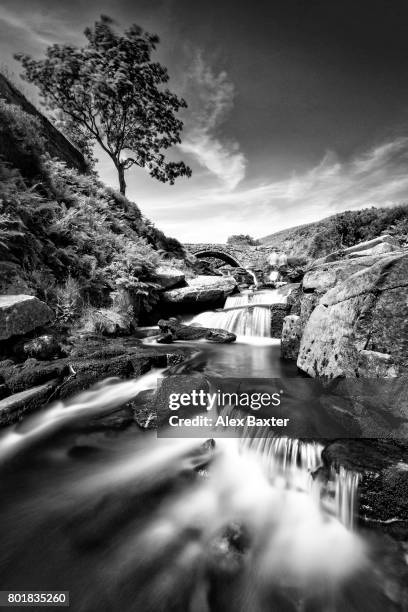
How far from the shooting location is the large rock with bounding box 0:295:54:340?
566cm

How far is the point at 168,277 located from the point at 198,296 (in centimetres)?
182

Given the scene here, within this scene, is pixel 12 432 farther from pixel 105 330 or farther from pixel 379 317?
pixel 379 317

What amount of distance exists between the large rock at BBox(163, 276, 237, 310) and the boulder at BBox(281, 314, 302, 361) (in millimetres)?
6422

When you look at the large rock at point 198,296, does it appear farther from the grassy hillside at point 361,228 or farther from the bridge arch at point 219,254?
the bridge arch at point 219,254

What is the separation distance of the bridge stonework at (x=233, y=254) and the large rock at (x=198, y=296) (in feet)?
52.7

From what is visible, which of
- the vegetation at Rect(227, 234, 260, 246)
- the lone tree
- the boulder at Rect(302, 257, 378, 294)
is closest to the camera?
the boulder at Rect(302, 257, 378, 294)

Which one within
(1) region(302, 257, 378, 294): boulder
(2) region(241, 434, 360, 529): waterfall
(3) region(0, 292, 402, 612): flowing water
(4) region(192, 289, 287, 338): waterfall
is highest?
(1) region(302, 257, 378, 294): boulder

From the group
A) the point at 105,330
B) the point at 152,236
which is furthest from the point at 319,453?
the point at 152,236

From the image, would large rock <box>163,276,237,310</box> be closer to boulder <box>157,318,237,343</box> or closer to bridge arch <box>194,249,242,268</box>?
boulder <box>157,318,237,343</box>

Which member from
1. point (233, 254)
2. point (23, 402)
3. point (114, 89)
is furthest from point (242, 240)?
point (23, 402)

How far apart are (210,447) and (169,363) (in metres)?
3.30

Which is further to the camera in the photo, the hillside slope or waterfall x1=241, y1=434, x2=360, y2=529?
the hillside slope

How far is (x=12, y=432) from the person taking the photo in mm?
4242

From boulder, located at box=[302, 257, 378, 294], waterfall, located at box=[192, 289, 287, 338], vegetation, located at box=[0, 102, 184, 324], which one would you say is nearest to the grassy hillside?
waterfall, located at box=[192, 289, 287, 338]
